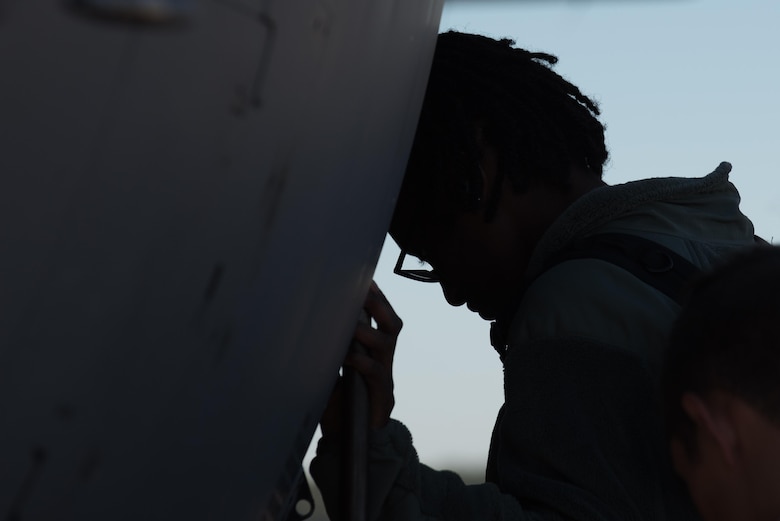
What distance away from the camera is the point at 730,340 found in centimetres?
139

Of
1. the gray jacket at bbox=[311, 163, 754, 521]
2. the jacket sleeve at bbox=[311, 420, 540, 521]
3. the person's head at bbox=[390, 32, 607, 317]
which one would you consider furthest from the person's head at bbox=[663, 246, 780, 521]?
the person's head at bbox=[390, 32, 607, 317]

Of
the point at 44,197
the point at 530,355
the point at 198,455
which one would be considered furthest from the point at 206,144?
the point at 530,355

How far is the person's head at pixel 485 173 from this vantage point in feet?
6.18

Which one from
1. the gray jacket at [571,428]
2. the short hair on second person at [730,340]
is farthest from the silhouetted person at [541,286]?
the short hair on second person at [730,340]

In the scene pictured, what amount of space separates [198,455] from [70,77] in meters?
0.40

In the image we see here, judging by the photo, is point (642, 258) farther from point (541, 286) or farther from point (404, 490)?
point (404, 490)

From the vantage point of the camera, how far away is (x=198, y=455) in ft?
3.37

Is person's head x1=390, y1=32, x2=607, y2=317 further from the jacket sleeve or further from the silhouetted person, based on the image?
the jacket sleeve

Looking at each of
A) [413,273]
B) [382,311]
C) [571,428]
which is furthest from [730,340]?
[413,273]

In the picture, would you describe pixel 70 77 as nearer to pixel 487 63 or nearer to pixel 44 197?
pixel 44 197

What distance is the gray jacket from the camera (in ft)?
5.24

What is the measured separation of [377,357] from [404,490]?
8.6 inches

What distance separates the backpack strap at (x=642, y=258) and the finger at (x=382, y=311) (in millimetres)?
274

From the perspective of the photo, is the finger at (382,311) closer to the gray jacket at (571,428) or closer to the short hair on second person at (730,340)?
the gray jacket at (571,428)
